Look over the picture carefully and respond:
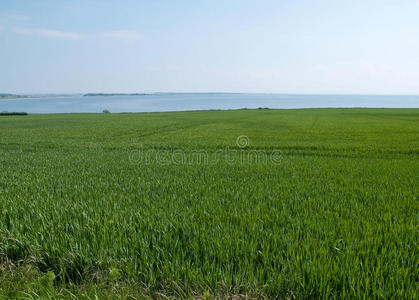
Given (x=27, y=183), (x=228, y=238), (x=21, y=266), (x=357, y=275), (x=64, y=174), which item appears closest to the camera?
(x=357, y=275)

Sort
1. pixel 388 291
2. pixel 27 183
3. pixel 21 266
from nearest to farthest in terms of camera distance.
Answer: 1. pixel 388 291
2. pixel 21 266
3. pixel 27 183

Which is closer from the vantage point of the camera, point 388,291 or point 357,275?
point 388,291

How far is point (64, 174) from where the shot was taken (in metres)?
8.36

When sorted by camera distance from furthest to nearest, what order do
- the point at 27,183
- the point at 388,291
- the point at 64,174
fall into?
the point at 64,174
the point at 27,183
the point at 388,291

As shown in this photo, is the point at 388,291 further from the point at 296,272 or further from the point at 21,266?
the point at 21,266

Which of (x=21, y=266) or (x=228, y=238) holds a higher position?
(x=228, y=238)

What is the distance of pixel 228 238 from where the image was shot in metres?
3.71

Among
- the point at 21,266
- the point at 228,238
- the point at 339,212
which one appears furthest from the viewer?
the point at 339,212

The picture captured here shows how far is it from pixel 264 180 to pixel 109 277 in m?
5.29

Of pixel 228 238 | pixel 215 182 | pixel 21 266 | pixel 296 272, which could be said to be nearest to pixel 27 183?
pixel 21 266

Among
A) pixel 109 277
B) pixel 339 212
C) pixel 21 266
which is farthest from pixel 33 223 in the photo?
pixel 339 212

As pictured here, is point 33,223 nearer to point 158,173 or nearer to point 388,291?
point 158,173

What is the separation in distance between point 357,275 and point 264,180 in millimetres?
4585

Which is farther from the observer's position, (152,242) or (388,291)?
(152,242)
